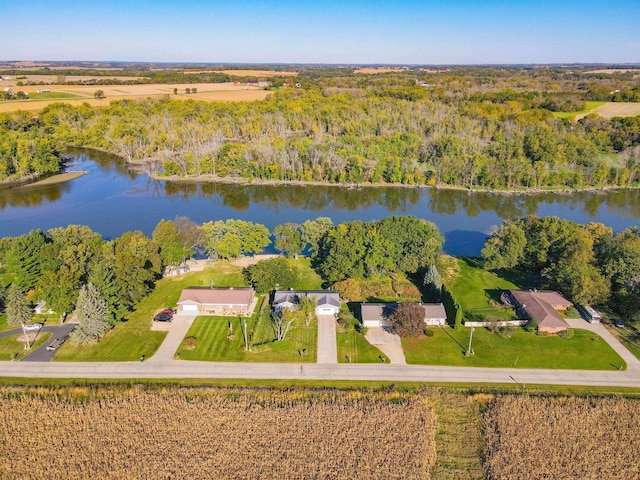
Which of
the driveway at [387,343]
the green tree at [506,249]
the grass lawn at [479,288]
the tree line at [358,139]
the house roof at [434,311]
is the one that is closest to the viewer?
the driveway at [387,343]

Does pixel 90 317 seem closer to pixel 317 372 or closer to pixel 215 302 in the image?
pixel 215 302

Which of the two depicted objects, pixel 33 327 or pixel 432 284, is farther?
pixel 432 284

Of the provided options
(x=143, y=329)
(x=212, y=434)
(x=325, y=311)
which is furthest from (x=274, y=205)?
(x=212, y=434)

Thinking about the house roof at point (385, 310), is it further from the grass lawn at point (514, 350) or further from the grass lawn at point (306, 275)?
the grass lawn at point (306, 275)

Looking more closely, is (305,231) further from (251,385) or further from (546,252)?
(546,252)

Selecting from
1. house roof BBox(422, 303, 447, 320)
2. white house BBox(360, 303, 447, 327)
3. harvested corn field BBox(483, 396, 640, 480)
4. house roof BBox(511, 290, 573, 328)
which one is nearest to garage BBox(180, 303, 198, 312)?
white house BBox(360, 303, 447, 327)

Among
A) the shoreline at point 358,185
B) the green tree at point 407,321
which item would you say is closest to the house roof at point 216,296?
the green tree at point 407,321

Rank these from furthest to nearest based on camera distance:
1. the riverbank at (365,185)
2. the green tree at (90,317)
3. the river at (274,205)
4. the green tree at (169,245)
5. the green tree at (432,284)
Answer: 1. the riverbank at (365,185)
2. the river at (274,205)
3. the green tree at (169,245)
4. the green tree at (432,284)
5. the green tree at (90,317)
